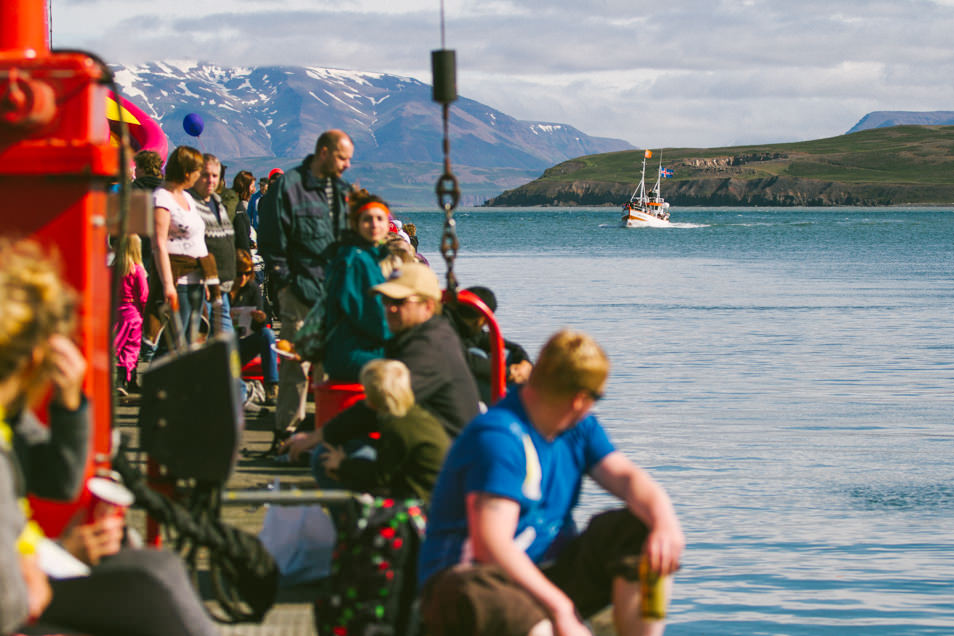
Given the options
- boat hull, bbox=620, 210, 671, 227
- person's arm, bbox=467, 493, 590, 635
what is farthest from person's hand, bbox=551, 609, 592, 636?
boat hull, bbox=620, 210, 671, 227

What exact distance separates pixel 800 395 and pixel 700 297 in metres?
18.5

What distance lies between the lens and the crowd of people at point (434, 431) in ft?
10.5

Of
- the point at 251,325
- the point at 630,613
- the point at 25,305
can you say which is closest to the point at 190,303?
the point at 251,325

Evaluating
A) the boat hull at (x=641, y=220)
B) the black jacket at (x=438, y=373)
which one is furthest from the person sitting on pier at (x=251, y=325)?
the boat hull at (x=641, y=220)

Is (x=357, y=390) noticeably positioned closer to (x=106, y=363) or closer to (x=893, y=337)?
(x=106, y=363)

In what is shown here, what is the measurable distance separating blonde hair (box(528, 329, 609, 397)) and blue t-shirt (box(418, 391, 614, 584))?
0.57ft

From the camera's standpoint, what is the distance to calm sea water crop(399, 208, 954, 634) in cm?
770

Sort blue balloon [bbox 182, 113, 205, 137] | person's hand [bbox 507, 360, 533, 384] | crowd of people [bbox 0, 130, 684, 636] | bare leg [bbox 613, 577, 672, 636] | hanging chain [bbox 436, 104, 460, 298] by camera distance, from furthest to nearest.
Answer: blue balloon [bbox 182, 113, 205, 137] → person's hand [bbox 507, 360, 533, 384] → hanging chain [bbox 436, 104, 460, 298] → bare leg [bbox 613, 577, 672, 636] → crowd of people [bbox 0, 130, 684, 636]

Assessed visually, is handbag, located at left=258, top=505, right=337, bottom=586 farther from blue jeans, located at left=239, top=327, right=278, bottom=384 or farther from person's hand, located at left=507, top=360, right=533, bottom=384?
blue jeans, located at left=239, top=327, right=278, bottom=384

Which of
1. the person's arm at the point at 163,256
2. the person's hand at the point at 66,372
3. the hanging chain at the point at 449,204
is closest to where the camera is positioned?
the person's hand at the point at 66,372

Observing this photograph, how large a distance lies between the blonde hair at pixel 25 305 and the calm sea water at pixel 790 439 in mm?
5034

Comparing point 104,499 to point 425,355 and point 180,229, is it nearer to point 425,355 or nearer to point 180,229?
point 425,355

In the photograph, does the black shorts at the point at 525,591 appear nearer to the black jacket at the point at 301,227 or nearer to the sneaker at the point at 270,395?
the black jacket at the point at 301,227

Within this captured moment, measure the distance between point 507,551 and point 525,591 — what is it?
12cm
